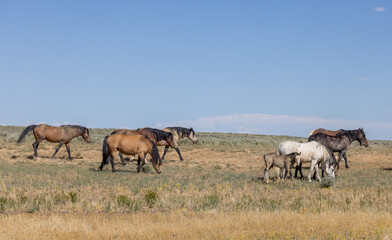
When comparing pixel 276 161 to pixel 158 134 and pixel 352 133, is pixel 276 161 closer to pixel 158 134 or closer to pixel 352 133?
pixel 158 134

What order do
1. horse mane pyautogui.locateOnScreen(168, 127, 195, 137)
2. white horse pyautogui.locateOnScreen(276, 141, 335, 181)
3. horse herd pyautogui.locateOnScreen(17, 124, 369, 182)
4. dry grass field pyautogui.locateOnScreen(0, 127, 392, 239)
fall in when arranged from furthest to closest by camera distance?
horse mane pyautogui.locateOnScreen(168, 127, 195, 137), white horse pyautogui.locateOnScreen(276, 141, 335, 181), horse herd pyautogui.locateOnScreen(17, 124, 369, 182), dry grass field pyautogui.locateOnScreen(0, 127, 392, 239)

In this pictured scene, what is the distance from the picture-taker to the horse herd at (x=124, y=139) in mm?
20672

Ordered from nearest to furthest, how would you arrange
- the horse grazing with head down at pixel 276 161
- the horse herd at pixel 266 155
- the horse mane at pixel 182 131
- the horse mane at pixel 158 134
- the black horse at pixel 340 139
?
the horse grazing with head down at pixel 276 161
the horse herd at pixel 266 155
the black horse at pixel 340 139
the horse mane at pixel 158 134
the horse mane at pixel 182 131

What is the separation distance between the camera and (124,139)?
20.7 m

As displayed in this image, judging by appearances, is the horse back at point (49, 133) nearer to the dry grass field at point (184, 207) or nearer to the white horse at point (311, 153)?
the dry grass field at point (184, 207)

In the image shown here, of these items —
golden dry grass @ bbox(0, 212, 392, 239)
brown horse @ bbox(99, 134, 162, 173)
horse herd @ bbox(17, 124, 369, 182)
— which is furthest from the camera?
brown horse @ bbox(99, 134, 162, 173)

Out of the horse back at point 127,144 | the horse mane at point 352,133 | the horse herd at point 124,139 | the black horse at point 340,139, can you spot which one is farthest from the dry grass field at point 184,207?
the horse mane at point 352,133

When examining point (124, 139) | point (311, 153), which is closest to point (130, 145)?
point (124, 139)

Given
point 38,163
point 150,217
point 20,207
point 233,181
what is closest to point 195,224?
point 150,217

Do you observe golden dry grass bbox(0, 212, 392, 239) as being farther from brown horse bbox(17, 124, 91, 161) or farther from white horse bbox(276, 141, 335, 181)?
brown horse bbox(17, 124, 91, 161)

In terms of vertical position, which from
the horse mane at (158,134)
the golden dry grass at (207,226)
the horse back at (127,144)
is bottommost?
the golden dry grass at (207,226)

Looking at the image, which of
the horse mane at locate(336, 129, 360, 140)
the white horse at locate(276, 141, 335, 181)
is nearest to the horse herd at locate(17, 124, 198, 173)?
the white horse at locate(276, 141, 335, 181)

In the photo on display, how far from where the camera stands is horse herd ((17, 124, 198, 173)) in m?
20.7

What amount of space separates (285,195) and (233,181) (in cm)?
388
